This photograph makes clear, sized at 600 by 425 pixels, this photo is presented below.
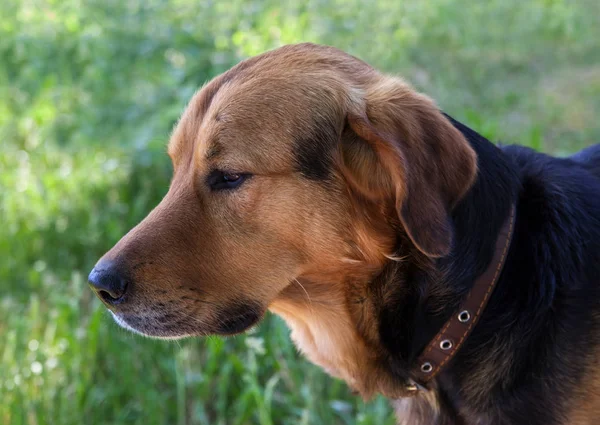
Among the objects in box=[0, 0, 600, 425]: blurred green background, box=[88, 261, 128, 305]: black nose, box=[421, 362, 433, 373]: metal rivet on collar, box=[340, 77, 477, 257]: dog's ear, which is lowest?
box=[0, 0, 600, 425]: blurred green background

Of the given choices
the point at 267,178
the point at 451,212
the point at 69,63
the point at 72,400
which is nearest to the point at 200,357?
→ the point at 72,400

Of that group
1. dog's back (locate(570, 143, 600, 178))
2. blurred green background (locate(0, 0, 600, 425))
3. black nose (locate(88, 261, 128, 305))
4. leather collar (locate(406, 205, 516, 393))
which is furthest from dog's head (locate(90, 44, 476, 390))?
blurred green background (locate(0, 0, 600, 425))

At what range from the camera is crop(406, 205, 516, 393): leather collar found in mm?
2545

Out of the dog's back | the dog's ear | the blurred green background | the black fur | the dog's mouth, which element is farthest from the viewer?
the blurred green background

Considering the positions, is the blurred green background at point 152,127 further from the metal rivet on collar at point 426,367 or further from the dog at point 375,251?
the metal rivet on collar at point 426,367

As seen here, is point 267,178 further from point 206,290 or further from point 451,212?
point 451,212

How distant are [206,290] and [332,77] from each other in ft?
3.03

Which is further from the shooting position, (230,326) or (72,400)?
(72,400)

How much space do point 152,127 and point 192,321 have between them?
321 cm

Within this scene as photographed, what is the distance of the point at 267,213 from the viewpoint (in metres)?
2.61

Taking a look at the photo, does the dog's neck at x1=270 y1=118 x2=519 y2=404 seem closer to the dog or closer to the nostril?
the dog

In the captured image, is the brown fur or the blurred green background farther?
the blurred green background

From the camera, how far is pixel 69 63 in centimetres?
712

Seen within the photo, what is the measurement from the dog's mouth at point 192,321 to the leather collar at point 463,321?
2.07 ft
